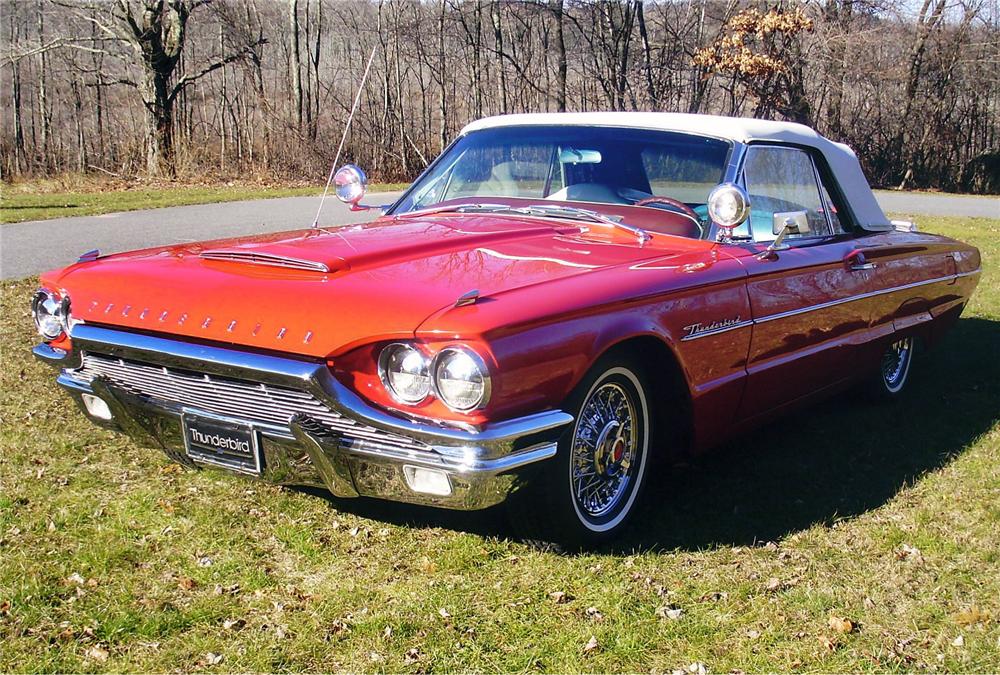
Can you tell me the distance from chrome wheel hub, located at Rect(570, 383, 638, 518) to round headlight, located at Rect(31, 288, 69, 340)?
1.99m

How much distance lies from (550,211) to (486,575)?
71.5 inches

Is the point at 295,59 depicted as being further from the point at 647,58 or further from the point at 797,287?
the point at 797,287

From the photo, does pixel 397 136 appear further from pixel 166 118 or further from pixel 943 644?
pixel 943 644

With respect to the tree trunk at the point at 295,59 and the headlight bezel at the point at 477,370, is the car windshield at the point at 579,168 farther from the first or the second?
the tree trunk at the point at 295,59

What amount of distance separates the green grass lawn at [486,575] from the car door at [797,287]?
1.52 feet

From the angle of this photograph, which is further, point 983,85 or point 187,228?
point 983,85

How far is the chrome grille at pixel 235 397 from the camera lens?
2996mm

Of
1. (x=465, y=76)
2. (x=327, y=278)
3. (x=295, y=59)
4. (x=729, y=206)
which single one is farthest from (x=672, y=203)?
(x=295, y=59)

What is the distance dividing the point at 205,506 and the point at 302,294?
1.17 m

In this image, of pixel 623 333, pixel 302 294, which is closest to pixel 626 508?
pixel 623 333

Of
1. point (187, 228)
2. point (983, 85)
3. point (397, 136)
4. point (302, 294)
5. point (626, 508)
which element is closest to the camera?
point (302, 294)

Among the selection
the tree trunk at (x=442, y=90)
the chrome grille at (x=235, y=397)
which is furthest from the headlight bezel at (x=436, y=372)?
the tree trunk at (x=442, y=90)

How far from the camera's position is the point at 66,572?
3.21 m

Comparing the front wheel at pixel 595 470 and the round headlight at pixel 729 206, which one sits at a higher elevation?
the round headlight at pixel 729 206
